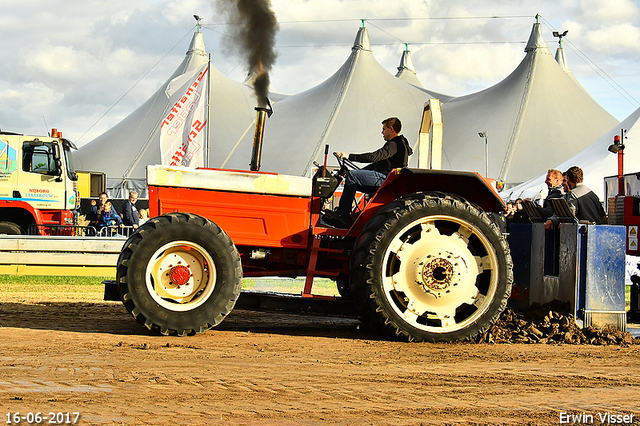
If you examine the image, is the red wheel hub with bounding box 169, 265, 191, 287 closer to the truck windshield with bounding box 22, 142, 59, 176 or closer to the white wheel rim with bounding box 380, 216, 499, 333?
the white wheel rim with bounding box 380, 216, 499, 333

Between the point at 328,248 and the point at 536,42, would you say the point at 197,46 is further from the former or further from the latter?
the point at 328,248

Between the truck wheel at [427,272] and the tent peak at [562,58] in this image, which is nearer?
the truck wheel at [427,272]

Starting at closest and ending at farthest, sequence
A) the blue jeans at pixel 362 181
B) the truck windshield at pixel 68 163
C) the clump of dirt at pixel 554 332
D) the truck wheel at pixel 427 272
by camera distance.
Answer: the truck wheel at pixel 427 272
the clump of dirt at pixel 554 332
the blue jeans at pixel 362 181
the truck windshield at pixel 68 163

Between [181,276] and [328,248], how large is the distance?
3.86ft

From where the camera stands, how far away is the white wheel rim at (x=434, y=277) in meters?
4.64

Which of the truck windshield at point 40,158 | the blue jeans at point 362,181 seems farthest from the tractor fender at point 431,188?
the truck windshield at point 40,158

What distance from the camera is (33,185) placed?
12531mm

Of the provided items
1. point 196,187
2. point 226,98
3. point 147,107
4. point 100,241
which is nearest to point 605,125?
point 226,98

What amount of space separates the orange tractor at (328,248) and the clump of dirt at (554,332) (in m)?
0.32

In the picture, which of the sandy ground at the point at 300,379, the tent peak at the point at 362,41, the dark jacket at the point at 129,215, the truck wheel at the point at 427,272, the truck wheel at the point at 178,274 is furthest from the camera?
the tent peak at the point at 362,41

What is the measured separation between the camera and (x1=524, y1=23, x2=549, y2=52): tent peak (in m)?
26.8

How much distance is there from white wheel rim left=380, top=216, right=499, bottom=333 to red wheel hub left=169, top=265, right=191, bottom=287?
140 cm

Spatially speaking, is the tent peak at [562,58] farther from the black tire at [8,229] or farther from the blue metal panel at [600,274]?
the blue metal panel at [600,274]

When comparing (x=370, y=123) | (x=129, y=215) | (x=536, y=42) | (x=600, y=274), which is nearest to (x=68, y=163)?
(x=129, y=215)
